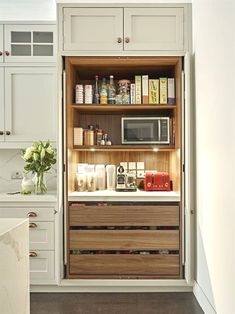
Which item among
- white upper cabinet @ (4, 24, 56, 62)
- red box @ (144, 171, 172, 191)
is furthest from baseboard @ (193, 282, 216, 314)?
white upper cabinet @ (4, 24, 56, 62)

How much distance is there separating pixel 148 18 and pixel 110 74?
72 cm

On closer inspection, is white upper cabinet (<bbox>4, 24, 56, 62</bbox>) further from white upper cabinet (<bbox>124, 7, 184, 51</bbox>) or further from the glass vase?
the glass vase

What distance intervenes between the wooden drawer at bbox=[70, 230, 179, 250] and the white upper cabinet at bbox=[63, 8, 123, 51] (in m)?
1.57

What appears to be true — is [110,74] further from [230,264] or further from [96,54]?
[230,264]

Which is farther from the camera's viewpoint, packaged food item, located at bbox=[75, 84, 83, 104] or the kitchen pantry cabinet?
packaged food item, located at bbox=[75, 84, 83, 104]

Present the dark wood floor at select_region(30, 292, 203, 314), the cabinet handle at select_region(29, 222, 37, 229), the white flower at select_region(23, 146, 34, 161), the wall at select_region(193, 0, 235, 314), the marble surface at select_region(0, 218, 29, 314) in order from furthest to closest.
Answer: the white flower at select_region(23, 146, 34, 161), the cabinet handle at select_region(29, 222, 37, 229), the dark wood floor at select_region(30, 292, 203, 314), the wall at select_region(193, 0, 235, 314), the marble surface at select_region(0, 218, 29, 314)

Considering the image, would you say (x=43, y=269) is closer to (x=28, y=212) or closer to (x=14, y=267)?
(x=28, y=212)


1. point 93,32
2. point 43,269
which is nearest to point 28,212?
point 43,269

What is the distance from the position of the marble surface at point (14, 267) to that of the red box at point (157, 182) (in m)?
1.76

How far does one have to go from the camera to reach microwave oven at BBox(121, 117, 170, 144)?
3.55 m

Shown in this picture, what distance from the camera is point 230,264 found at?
2229 millimetres

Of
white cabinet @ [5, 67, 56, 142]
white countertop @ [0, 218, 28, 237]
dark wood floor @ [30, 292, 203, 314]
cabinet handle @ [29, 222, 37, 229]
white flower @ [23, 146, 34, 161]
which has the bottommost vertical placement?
dark wood floor @ [30, 292, 203, 314]

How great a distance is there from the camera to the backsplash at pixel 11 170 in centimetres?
404

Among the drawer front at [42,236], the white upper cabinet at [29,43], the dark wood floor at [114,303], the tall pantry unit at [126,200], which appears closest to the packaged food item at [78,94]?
Answer: the tall pantry unit at [126,200]
